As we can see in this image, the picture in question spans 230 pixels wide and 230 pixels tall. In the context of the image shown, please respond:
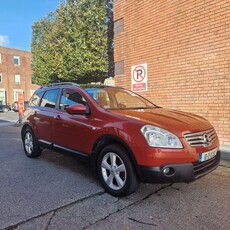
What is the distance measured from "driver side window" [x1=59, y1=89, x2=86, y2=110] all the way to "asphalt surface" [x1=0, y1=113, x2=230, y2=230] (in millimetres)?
1278

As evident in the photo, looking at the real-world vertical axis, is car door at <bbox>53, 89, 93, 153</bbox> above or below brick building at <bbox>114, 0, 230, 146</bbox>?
below

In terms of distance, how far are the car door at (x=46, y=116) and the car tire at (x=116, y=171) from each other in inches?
63.0

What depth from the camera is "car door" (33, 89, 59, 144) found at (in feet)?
15.0

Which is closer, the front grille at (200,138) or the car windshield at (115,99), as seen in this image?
the front grille at (200,138)

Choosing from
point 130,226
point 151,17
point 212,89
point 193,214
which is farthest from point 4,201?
point 151,17

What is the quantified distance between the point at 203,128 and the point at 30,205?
2.56 meters

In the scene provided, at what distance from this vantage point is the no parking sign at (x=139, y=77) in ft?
25.0

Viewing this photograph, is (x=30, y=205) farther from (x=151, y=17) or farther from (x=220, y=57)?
(x=151, y=17)

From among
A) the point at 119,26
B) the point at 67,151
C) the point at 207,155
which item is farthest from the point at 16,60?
the point at 207,155

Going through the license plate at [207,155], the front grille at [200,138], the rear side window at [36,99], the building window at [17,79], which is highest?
the building window at [17,79]

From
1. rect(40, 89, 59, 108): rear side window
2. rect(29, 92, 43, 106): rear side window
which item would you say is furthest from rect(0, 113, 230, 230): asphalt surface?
rect(29, 92, 43, 106): rear side window

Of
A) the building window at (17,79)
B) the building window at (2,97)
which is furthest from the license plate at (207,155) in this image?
the building window at (17,79)

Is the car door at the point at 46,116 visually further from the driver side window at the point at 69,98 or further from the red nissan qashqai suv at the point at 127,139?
the driver side window at the point at 69,98

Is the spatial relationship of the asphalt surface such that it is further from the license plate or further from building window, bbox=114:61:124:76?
building window, bbox=114:61:124:76
